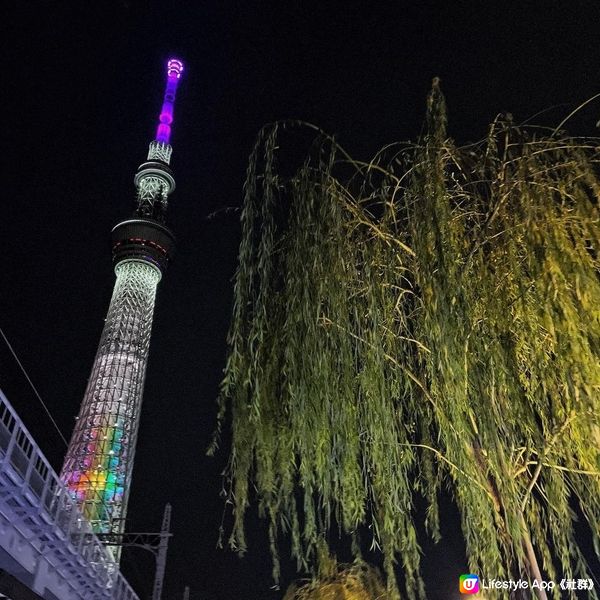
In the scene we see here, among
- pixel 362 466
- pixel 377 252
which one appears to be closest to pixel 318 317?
pixel 377 252

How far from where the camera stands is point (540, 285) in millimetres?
4676

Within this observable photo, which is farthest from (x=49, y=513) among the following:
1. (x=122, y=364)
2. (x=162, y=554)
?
(x=122, y=364)

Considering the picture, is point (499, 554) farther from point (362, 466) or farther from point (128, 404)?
point (128, 404)

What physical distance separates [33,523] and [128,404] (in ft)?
145

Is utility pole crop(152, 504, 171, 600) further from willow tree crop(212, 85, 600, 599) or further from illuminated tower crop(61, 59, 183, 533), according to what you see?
illuminated tower crop(61, 59, 183, 533)

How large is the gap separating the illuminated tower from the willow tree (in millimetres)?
45649

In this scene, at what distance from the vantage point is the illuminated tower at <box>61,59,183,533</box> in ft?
170

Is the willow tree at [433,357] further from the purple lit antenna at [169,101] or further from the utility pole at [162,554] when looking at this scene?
the purple lit antenna at [169,101]

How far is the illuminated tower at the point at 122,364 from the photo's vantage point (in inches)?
2036

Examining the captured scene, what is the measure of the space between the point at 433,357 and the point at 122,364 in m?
55.7

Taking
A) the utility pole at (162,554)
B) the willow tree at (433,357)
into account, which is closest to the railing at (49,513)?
the utility pole at (162,554)

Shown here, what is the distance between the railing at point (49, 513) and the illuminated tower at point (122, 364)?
31.1m

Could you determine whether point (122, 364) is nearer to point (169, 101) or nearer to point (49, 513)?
point (169, 101)

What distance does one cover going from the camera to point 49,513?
42.4 ft
